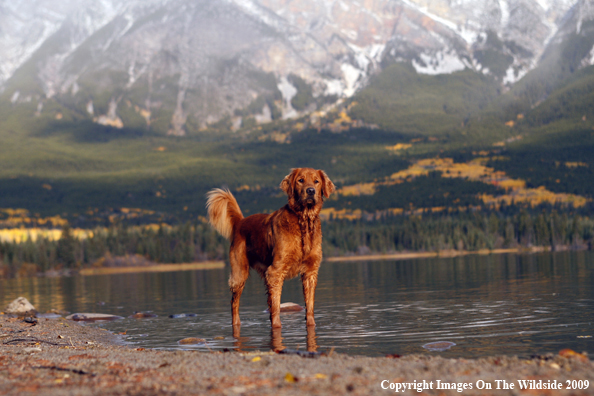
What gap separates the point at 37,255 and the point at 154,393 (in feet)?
534

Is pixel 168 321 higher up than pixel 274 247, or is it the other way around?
pixel 274 247

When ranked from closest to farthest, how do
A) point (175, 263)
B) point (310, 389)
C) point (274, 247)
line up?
point (310, 389) → point (274, 247) → point (175, 263)

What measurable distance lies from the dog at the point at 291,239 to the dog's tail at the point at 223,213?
3.23 feet

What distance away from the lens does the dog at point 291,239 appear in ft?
55.8

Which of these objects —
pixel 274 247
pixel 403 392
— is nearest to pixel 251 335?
pixel 274 247

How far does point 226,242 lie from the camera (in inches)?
7042

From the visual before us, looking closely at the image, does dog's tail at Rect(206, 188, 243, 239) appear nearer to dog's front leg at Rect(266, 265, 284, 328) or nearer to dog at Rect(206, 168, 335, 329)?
dog at Rect(206, 168, 335, 329)

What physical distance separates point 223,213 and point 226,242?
15967cm

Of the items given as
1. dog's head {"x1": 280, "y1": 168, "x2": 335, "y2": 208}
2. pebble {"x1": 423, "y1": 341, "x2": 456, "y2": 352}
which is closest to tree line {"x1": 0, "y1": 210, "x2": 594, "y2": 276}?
dog's head {"x1": 280, "y1": 168, "x2": 335, "y2": 208}

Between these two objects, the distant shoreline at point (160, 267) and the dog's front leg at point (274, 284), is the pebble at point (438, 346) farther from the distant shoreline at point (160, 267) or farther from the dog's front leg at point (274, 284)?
the distant shoreline at point (160, 267)

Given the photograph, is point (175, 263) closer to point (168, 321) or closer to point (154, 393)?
point (168, 321)

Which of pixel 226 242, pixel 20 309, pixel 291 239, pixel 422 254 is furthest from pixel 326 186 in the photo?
pixel 226 242

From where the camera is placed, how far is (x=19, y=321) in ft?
92.3

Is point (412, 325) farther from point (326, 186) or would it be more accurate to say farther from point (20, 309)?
point (20, 309)
